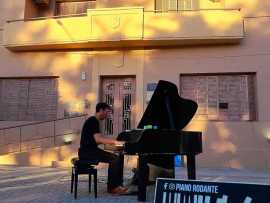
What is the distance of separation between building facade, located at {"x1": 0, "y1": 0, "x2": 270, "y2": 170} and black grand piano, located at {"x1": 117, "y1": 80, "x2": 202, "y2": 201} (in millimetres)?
5336

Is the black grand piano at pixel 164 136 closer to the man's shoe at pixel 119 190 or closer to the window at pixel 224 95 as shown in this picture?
the man's shoe at pixel 119 190

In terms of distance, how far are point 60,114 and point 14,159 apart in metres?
2.18

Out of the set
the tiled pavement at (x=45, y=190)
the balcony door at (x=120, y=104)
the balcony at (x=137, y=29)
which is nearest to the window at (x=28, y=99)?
the balcony at (x=137, y=29)

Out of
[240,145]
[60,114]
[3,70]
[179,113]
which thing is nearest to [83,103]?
[60,114]

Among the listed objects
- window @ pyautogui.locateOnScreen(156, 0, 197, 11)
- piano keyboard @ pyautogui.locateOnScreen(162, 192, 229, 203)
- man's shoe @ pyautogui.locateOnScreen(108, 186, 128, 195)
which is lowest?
man's shoe @ pyautogui.locateOnScreen(108, 186, 128, 195)

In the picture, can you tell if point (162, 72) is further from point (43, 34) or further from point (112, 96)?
point (43, 34)

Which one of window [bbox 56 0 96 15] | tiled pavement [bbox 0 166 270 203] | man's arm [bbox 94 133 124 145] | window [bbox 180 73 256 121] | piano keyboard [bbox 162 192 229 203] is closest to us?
piano keyboard [bbox 162 192 229 203]

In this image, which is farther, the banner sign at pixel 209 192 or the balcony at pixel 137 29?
the balcony at pixel 137 29

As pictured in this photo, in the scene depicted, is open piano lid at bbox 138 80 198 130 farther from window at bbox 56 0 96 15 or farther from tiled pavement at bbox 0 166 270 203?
window at bbox 56 0 96 15

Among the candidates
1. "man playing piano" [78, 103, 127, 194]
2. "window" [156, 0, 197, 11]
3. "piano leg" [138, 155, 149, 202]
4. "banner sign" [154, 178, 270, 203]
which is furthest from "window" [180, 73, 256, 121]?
"banner sign" [154, 178, 270, 203]

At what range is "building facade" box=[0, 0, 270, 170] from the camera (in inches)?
431

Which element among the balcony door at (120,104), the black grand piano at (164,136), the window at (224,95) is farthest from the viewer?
the balcony door at (120,104)

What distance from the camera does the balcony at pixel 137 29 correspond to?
431 inches

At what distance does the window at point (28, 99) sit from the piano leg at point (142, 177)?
7.66 m
